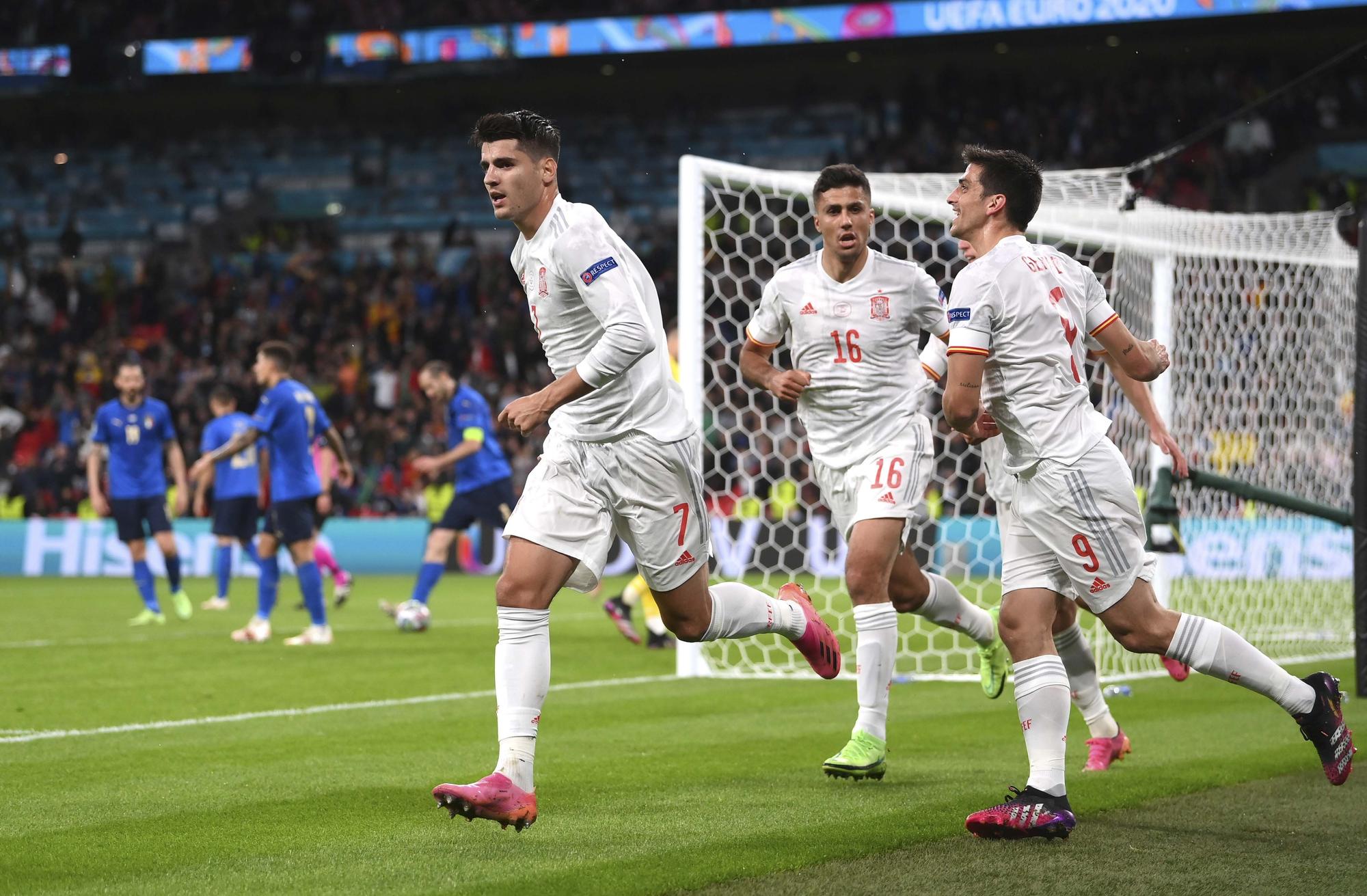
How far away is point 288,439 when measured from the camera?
11.1 metres

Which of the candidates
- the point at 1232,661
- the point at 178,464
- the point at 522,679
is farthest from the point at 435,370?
the point at 1232,661

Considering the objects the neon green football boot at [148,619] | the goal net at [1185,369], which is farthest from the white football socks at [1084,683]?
the neon green football boot at [148,619]

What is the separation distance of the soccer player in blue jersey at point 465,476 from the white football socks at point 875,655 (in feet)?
20.8

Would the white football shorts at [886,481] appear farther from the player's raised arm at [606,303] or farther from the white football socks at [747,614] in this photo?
the player's raised arm at [606,303]

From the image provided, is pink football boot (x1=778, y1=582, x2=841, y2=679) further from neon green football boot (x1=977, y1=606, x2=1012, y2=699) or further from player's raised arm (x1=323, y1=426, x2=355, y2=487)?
player's raised arm (x1=323, y1=426, x2=355, y2=487)

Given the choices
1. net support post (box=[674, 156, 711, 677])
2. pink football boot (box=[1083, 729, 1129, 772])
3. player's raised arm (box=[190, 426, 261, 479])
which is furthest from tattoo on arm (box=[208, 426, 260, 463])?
pink football boot (box=[1083, 729, 1129, 772])

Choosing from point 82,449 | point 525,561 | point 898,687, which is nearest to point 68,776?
point 525,561

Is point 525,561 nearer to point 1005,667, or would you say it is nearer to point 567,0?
point 1005,667

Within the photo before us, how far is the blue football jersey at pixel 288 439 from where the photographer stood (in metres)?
11.0

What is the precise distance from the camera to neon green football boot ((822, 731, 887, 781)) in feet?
18.0

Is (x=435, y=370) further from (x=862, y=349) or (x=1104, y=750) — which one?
(x=1104, y=750)

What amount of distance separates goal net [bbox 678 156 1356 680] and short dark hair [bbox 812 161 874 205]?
9.41ft

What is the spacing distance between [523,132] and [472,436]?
7.21 meters

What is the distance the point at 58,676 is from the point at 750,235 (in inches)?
200
